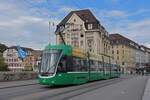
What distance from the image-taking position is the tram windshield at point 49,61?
16109mm

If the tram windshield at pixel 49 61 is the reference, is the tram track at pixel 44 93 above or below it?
below

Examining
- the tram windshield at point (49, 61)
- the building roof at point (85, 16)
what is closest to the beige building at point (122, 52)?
the building roof at point (85, 16)

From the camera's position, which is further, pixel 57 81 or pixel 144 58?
pixel 144 58

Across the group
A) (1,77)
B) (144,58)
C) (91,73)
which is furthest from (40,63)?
(144,58)

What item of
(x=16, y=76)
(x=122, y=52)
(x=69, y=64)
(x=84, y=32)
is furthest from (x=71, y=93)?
(x=122, y=52)

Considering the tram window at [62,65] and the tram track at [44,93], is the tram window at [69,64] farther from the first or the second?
the tram track at [44,93]

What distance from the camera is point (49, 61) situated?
1636 centimetres

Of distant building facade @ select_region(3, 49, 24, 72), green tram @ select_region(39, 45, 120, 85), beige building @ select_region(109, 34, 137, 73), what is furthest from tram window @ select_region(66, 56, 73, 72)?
beige building @ select_region(109, 34, 137, 73)

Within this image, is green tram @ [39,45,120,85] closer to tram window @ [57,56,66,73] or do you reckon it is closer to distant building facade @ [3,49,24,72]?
tram window @ [57,56,66,73]

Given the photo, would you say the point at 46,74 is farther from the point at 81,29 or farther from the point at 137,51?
the point at 137,51

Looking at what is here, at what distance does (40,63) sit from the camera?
16812 mm

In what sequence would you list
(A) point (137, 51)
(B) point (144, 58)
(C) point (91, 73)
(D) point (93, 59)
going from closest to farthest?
(C) point (91, 73) < (D) point (93, 59) < (A) point (137, 51) < (B) point (144, 58)

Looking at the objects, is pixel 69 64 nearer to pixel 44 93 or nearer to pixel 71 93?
pixel 71 93

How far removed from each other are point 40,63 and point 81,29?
5377 centimetres
